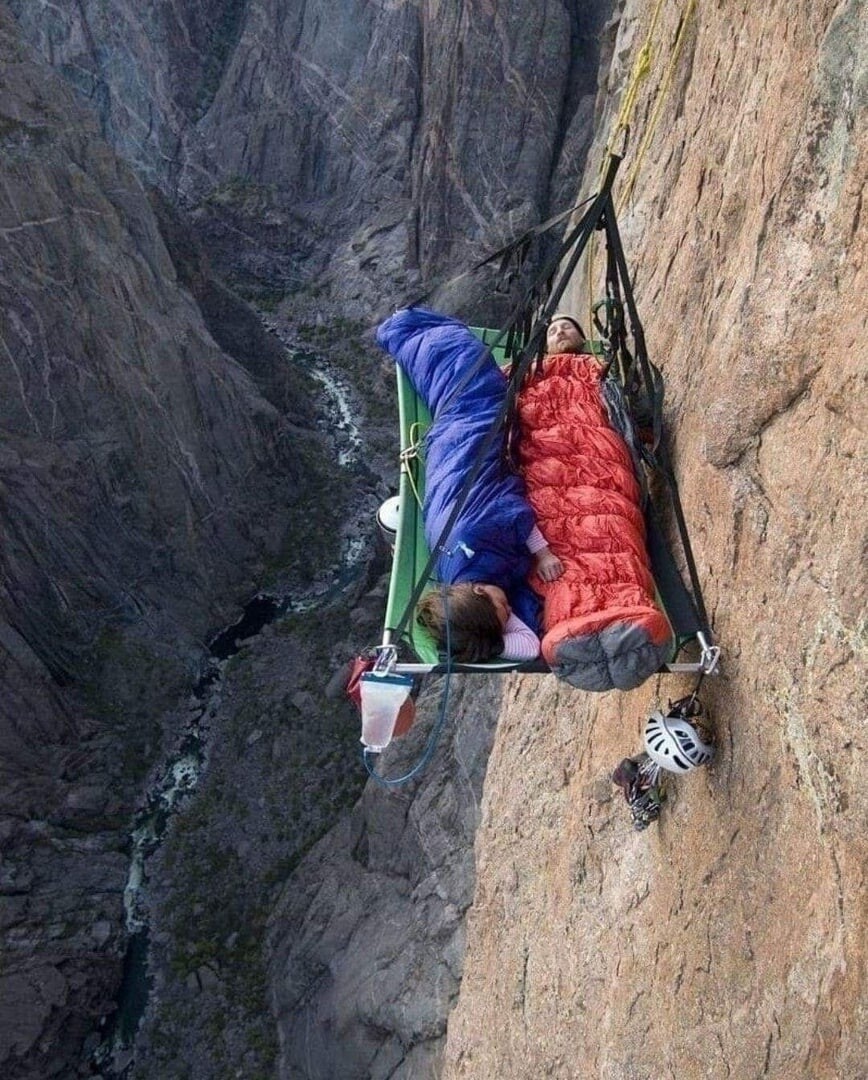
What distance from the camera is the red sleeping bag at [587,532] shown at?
3.37 meters

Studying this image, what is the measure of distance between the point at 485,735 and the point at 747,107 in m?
9.01

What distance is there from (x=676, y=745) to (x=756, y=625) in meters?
0.61

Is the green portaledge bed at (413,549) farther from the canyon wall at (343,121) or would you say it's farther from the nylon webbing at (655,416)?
the canyon wall at (343,121)

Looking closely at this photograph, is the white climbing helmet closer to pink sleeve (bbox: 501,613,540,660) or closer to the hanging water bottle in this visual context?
pink sleeve (bbox: 501,613,540,660)

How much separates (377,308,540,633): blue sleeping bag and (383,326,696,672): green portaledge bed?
11 centimetres

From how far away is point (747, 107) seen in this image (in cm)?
416

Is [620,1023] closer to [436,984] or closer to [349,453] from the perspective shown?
[436,984]

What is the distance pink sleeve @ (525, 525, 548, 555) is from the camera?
3.86 metres

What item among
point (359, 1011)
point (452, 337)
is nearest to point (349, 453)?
point (359, 1011)

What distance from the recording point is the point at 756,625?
3295 mm

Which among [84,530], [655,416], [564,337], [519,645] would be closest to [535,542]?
[519,645]

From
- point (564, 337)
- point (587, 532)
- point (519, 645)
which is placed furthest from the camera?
point (564, 337)

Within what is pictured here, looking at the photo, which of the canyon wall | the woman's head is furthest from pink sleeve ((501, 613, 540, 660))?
the canyon wall

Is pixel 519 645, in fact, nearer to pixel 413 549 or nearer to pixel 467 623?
pixel 467 623
